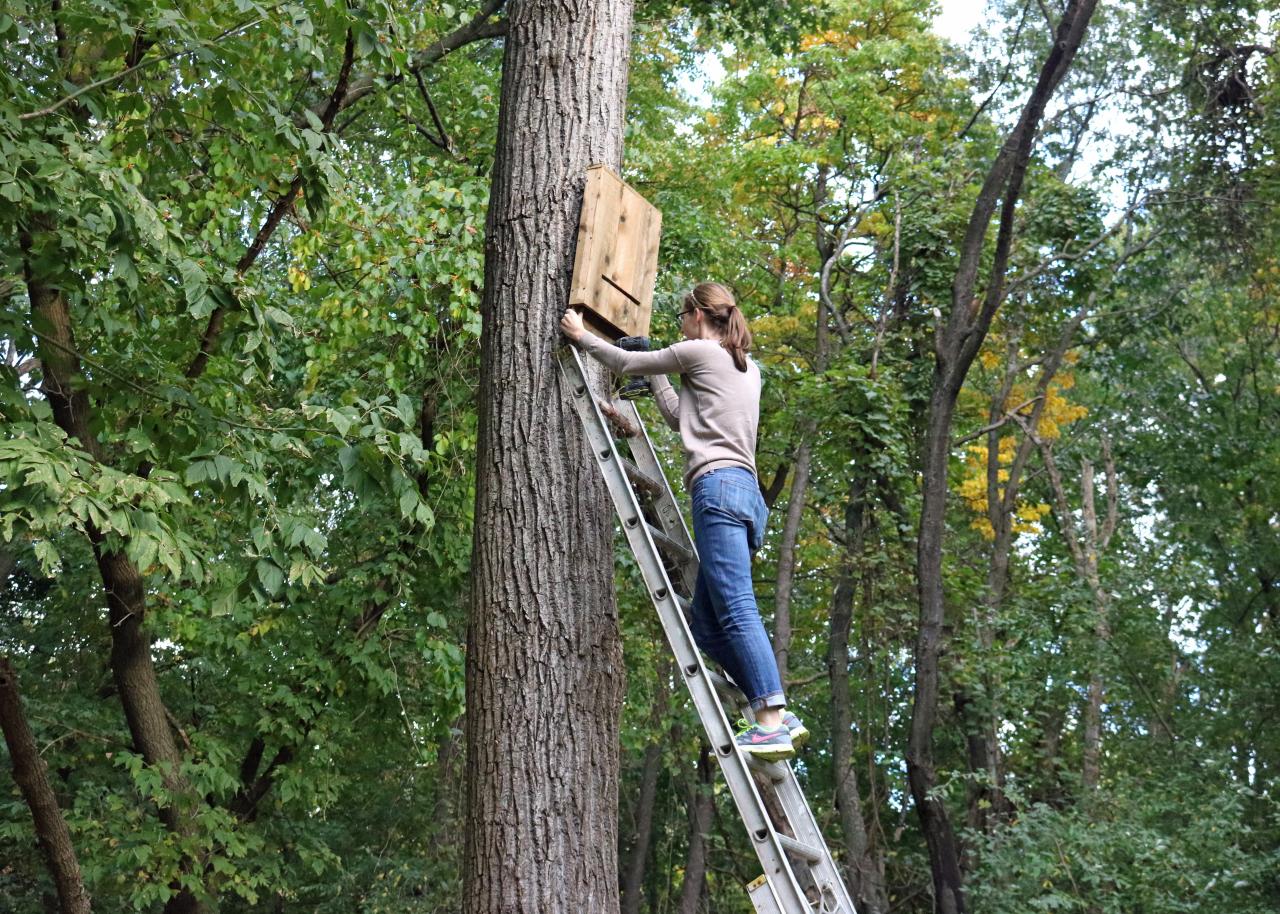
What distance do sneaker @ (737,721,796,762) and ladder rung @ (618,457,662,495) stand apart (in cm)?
97

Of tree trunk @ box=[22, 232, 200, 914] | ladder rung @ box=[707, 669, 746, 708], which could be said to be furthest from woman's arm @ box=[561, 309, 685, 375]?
tree trunk @ box=[22, 232, 200, 914]

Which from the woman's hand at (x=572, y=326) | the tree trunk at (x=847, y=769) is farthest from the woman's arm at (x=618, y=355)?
the tree trunk at (x=847, y=769)

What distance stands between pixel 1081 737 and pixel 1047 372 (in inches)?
296

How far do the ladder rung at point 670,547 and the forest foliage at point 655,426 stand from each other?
4.44 feet

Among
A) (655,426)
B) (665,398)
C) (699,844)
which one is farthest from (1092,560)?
(665,398)

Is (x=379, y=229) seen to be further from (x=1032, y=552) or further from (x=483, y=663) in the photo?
(x=1032, y=552)

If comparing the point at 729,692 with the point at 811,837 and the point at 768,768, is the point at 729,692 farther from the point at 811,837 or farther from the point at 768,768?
the point at 811,837

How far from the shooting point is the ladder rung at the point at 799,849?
348 cm

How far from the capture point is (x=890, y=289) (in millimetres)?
14133

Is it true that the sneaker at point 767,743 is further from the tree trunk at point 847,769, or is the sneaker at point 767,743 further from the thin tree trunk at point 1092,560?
the tree trunk at point 847,769

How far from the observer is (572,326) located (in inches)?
156

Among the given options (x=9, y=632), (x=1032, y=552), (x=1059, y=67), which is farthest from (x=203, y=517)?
(x=1032, y=552)

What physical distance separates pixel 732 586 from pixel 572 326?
994 millimetres

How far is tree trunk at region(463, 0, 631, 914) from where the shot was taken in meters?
3.67
